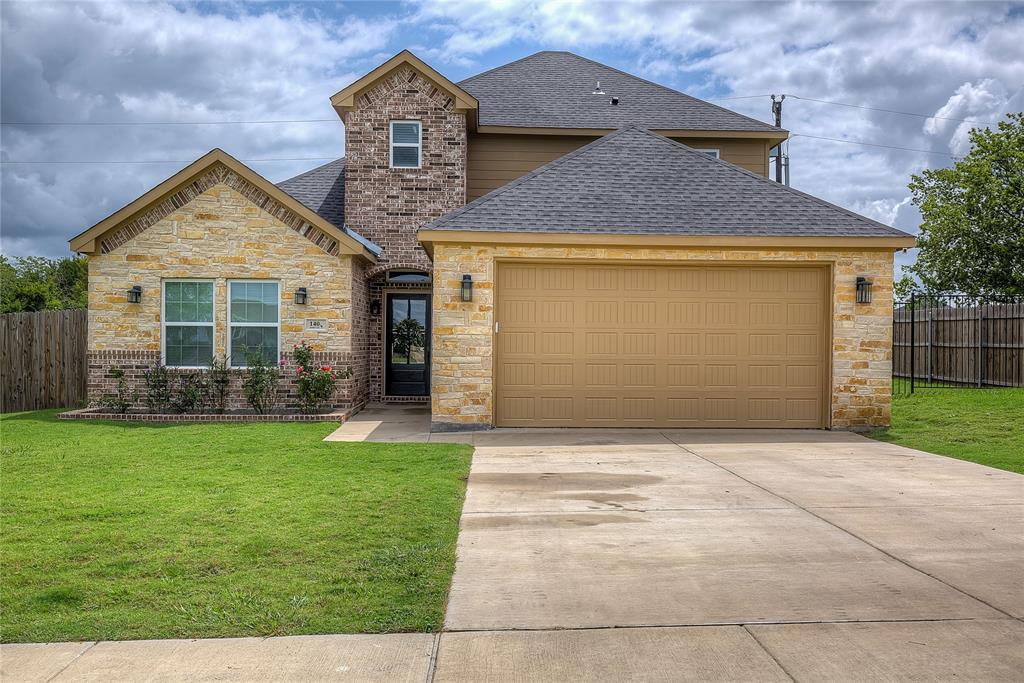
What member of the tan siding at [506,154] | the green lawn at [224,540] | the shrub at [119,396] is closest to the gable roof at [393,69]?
the tan siding at [506,154]

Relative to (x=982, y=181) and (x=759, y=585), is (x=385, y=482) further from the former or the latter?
(x=982, y=181)

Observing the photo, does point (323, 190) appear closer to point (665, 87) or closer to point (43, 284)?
point (665, 87)

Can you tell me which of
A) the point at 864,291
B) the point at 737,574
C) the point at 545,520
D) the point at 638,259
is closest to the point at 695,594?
the point at 737,574

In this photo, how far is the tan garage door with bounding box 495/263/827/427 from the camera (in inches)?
487

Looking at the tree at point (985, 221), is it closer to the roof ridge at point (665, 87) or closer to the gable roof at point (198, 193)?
the roof ridge at point (665, 87)

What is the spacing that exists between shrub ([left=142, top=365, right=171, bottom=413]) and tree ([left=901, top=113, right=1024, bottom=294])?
27.8 m

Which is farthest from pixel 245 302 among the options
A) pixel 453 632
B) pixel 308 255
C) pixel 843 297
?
pixel 453 632

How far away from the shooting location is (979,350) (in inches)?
723

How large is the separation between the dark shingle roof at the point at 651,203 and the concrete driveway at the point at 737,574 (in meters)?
4.53

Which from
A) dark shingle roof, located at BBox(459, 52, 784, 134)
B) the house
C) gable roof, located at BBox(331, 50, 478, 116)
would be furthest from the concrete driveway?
dark shingle roof, located at BBox(459, 52, 784, 134)

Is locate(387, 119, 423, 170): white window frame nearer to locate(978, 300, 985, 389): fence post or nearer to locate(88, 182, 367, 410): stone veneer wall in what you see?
locate(88, 182, 367, 410): stone veneer wall

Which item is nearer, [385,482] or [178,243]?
[385,482]

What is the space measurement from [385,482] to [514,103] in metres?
13.4

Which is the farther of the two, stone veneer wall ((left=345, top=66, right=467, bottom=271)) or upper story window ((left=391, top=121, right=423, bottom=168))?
upper story window ((left=391, top=121, right=423, bottom=168))
